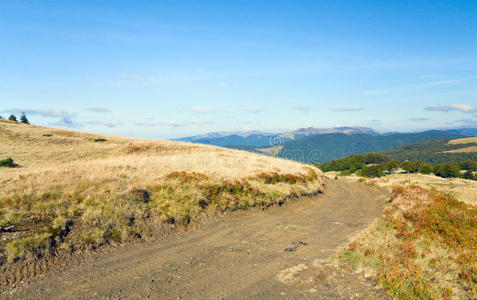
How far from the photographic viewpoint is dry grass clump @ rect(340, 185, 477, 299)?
5.98 meters

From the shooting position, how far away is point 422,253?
7.73 m

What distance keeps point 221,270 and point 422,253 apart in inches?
243

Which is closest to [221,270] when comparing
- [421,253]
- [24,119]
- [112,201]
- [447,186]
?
[112,201]

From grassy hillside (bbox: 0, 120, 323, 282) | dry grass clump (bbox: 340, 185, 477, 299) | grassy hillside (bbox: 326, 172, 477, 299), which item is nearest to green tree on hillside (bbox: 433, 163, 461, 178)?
grassy hillside (bbox: 0, 120, 323, 282)

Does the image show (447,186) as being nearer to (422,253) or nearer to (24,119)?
(422,253)

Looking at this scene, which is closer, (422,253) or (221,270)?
(221,270)

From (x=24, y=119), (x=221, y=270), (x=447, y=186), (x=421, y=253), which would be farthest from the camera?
(x=24, y=119)

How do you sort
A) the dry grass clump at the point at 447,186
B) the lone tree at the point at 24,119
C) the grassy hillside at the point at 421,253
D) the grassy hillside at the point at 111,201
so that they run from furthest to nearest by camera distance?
the lone tree at the point at 24,119 < the dry grass clump at the point at 447,186 < the grassy hillside at the point at 111,201 < the grassy hillside at the point at 421,253

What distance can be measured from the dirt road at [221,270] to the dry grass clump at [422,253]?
2.36 ft

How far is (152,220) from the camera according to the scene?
10.3 meters

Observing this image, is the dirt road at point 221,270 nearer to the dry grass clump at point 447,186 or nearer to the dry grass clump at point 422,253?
the dry grass clump at point 422,253

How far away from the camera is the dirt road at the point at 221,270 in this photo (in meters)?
5.99

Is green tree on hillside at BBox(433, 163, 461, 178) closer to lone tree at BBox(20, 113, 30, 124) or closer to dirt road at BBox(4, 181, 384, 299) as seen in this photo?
dirt road at BBox(4, 181, 384, 299)

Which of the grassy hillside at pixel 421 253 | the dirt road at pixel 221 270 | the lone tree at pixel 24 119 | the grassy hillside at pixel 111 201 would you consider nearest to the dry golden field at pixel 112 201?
the grassy hillside at pixel 111 201
